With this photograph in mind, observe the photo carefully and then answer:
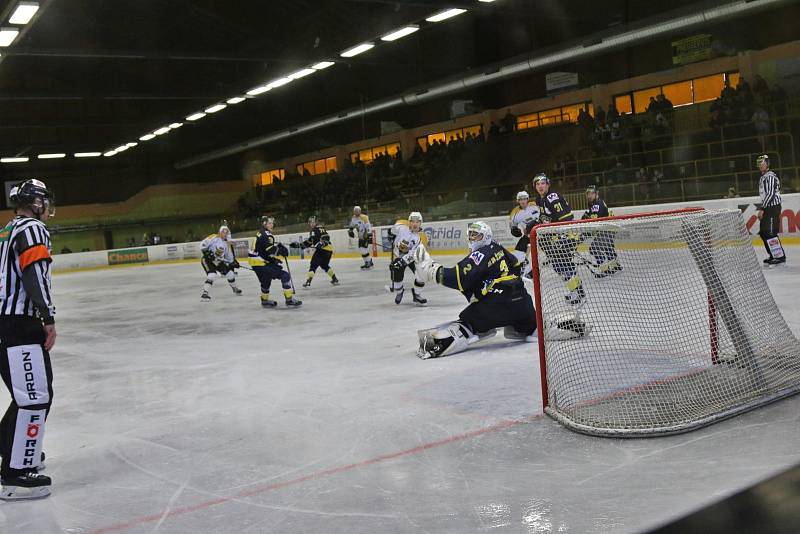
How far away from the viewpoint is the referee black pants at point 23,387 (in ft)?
12.2

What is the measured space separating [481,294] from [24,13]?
9.76 m

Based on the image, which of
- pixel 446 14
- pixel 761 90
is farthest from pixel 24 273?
pixel 761 90

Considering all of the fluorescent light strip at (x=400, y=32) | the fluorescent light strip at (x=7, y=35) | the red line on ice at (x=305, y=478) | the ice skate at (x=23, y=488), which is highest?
the fluorescent light strip at (x=7, y=35)

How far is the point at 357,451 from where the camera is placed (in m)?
4.11

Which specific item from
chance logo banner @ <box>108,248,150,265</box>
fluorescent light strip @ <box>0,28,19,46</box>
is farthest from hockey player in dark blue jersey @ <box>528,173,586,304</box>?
chance logo banner @ <box>108,248,150,265</box>

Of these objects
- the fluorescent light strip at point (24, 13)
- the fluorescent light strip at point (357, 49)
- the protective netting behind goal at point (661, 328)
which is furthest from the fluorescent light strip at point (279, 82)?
the protective netting behind goal at point (661, 328)

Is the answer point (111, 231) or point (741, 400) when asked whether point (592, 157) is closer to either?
point (741, 400)

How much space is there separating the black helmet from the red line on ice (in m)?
1.66

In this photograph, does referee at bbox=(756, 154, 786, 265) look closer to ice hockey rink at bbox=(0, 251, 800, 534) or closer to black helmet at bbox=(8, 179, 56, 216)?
ice hockey rink at bbox=(0, 251, 800, 534)

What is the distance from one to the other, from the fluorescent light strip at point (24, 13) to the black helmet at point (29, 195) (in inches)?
366

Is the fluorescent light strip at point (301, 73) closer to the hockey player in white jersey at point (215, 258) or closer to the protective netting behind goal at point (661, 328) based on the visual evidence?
the hockey player in white jersey at point (215, 258)

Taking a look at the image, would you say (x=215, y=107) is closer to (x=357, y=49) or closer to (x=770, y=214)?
(x=357, y=49)

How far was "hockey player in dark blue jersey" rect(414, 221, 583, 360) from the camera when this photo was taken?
6375 mm

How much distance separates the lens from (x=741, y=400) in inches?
169
